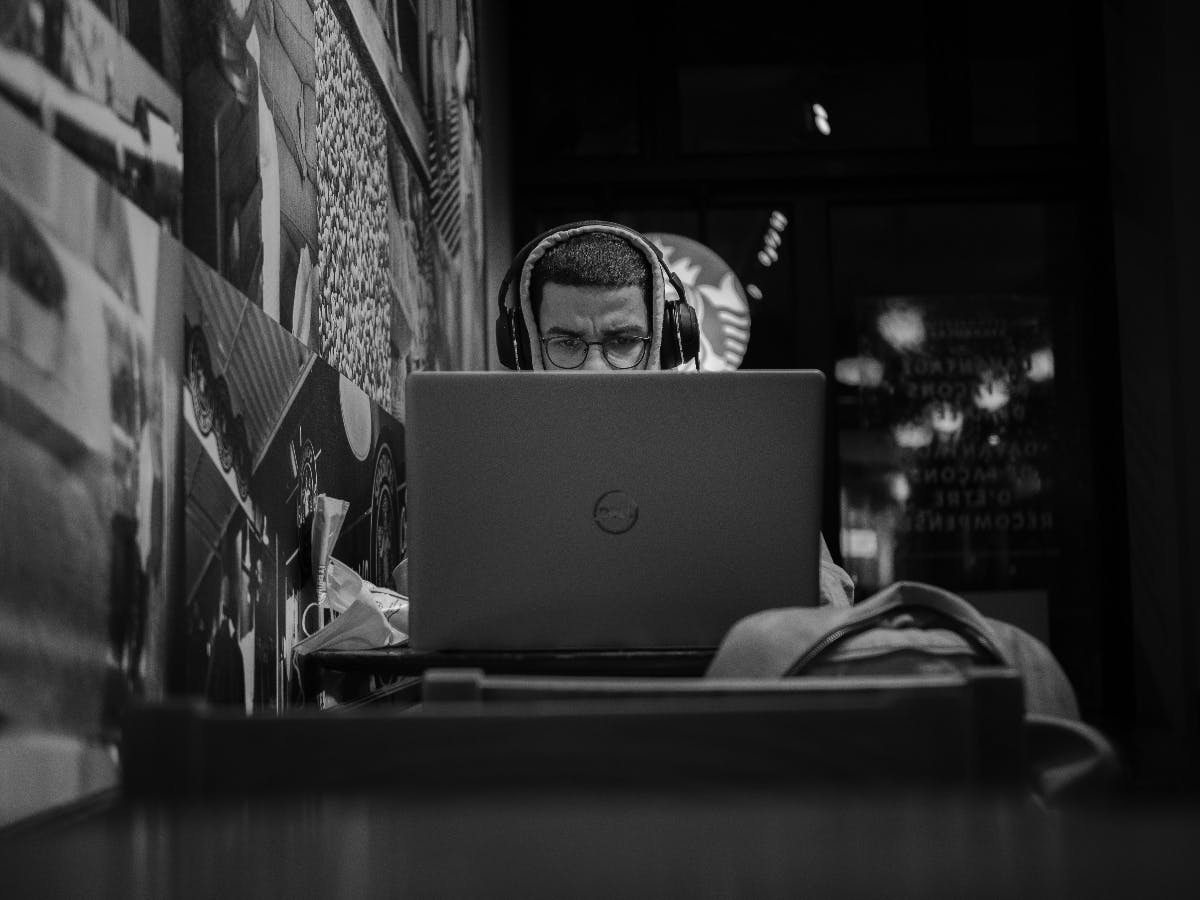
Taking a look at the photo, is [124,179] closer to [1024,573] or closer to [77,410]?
[77,410]

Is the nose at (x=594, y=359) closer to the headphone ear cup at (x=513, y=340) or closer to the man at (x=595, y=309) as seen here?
the man at (x=595, y=309)

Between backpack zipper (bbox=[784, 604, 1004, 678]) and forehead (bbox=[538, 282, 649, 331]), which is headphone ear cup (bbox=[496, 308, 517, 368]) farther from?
backpack zipper (bbox=[784, 604, 1004, 678])

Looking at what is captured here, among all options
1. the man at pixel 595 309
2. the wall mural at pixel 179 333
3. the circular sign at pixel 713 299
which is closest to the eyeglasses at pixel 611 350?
the man at pixel 595 309

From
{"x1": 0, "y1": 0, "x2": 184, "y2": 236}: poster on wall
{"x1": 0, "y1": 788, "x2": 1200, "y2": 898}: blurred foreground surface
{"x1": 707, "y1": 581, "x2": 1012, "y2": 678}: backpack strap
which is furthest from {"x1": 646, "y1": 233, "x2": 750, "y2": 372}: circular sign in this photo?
{"x1": 0, "y1": 788, "x2": 1200, "y2": 898}: blurred foreground surface

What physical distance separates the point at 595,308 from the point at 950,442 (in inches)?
133

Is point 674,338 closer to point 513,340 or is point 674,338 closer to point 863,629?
point 513,340

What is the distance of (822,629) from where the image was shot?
1.01m

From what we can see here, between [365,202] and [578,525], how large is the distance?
124 centimetres

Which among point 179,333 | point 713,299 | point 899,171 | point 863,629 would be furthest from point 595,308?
point 899,171

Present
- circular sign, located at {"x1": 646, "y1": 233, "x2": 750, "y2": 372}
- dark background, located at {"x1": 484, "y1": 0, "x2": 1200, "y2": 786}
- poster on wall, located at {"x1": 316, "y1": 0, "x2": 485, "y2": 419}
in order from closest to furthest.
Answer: poster on wall, located at {"x1": 316, "y1": 0, "x2": 485, "y2": 419} < circular sign, located at {"x1": 646, "y1": 233, "x2": 750, "y2": 372} < dark background, located at {"x1": 484, "y1": 0, "x2": 1200, "y2": 786}

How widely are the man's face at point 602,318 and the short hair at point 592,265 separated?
0.02 metres

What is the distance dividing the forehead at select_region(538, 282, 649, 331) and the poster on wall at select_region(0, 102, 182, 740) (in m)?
1.06

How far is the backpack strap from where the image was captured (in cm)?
100

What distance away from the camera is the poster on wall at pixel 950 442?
5.28 meters
